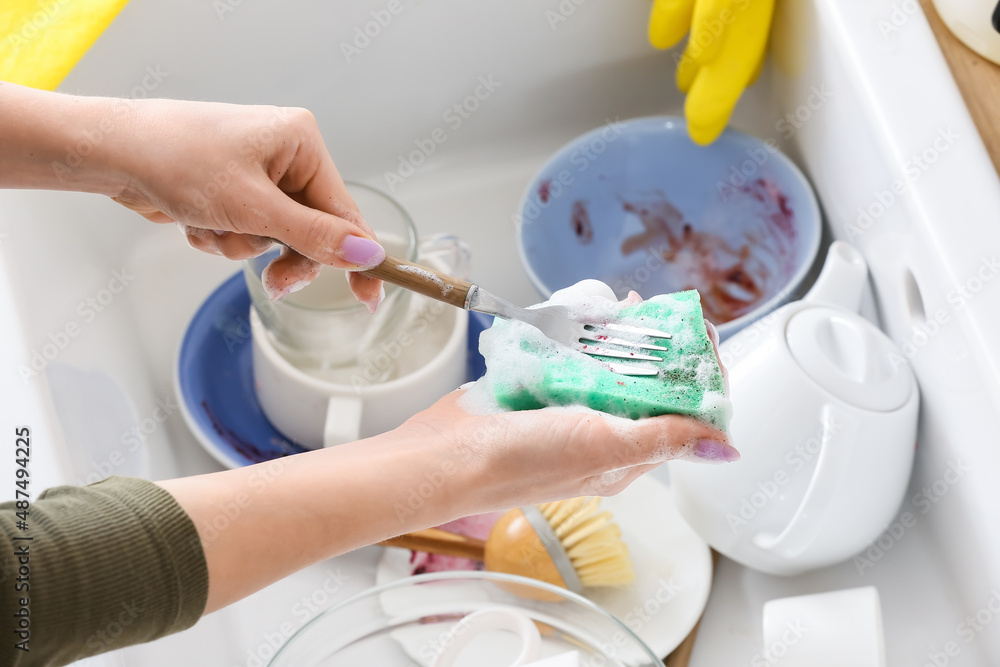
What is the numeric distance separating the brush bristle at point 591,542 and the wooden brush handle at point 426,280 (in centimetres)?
25

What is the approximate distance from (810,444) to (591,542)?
0.64ft

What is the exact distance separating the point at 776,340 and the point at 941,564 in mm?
240

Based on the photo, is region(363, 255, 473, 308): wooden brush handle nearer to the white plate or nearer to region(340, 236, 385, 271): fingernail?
region(340, 236, 385, 271): fingernail

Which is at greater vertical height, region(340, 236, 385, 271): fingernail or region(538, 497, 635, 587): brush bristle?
region(340, 236, 385, 271): fingernail

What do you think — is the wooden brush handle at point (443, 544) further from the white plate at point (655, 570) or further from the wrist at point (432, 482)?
Result: the wrist at point (432, 482)

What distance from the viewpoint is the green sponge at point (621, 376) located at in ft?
1.81

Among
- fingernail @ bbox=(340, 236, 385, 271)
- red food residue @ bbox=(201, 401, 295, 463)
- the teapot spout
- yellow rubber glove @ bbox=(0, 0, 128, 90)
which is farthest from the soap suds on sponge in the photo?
yellow rubber glove @ bbox=(0, 0, 128, 90)

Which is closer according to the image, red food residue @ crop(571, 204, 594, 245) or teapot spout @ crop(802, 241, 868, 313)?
teapot spout @ crop(802, 241, 868, 313)

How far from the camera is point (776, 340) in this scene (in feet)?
2.20

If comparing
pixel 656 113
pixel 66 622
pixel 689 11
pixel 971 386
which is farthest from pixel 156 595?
pixel 656 113

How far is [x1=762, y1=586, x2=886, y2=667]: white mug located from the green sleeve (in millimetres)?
434

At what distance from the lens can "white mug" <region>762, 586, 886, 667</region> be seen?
62 cm

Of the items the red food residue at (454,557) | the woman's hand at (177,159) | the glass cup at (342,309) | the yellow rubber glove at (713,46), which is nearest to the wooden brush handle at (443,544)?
the red food residue at (454,557)

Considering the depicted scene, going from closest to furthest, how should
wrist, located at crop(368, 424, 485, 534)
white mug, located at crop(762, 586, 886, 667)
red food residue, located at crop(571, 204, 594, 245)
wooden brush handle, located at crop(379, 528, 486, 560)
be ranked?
wrist, located at crop(368, 424, 485, 534) → white mug, located at crop(762, 586, 886, 667) → wooden brush handle, located at crop(379, 528, 486, 560) → red food residue, located at crop(571, 204, 594, 245)
